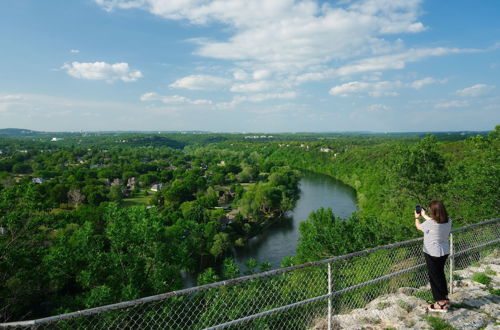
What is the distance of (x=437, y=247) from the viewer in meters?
4.18

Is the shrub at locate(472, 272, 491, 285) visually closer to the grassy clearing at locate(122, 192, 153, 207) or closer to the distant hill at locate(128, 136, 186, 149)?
the grassy clearing at locate(122, 192, 153, 207)

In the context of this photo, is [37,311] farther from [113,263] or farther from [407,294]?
[407,294]

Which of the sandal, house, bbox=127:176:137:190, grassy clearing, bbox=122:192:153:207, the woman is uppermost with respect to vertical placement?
the woman

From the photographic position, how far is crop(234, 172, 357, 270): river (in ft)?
92.4

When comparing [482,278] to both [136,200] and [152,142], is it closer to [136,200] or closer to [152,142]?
[136,200]

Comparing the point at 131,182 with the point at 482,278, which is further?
the point at 131,182

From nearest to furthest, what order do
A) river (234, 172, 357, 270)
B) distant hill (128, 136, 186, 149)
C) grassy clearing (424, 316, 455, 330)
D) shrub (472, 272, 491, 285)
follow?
grassy clearing (424, 316, 455, 330) < shrub (472, 272, 491, 285) < river (234, 172, 357, 270) < distant hill (128, 136, 186, 149)

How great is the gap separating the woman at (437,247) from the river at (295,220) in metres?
21.4

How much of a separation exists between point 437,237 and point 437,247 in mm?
138

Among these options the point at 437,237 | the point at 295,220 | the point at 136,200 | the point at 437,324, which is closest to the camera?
the point at 437,324

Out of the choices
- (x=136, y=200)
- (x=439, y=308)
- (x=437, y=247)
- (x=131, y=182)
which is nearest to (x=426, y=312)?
(x=439, y=308)

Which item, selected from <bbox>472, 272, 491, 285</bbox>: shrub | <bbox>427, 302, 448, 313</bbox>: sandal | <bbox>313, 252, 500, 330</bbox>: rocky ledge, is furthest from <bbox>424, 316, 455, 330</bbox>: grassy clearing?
<bbox>472, 272, 491, 285</bbox>: shrub

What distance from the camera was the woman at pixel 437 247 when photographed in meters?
4.13

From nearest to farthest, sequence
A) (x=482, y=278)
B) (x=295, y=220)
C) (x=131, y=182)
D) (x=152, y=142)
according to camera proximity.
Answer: (x=482, y=278)
(x=295, y=220)
(x=131, y=182)
(x=152, y=142)
